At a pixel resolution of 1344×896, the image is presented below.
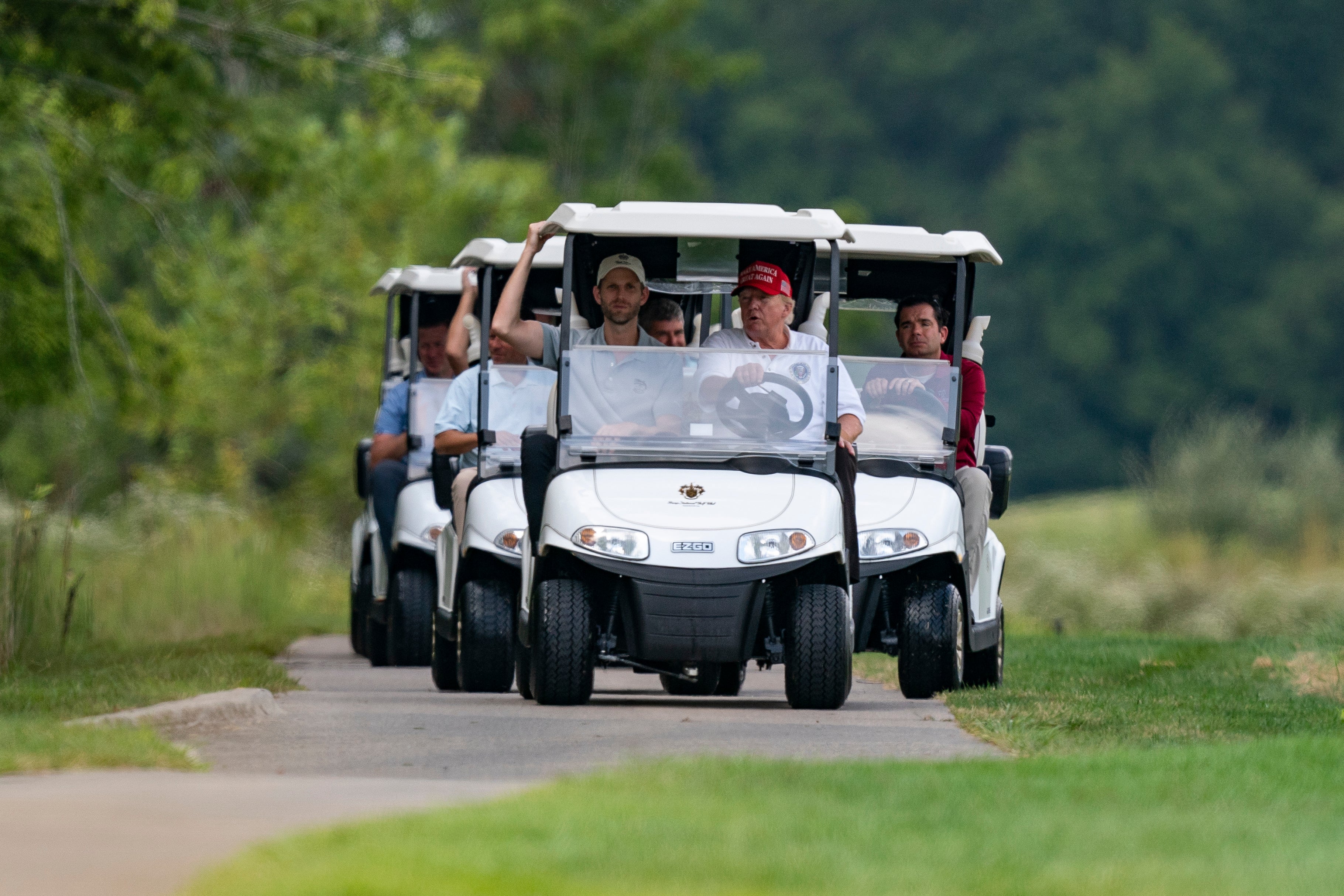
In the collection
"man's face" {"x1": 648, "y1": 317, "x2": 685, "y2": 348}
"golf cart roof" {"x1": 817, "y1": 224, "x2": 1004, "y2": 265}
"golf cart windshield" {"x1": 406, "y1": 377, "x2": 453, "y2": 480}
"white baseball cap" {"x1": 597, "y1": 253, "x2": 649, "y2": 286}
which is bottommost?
"golf cart windshield" {"x1": 406, "y1": 377, "x2": 453, "y2": 480}

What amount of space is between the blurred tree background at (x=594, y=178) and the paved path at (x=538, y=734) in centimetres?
380

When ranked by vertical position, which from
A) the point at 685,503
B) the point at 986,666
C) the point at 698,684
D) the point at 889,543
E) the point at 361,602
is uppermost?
the point at 685,503

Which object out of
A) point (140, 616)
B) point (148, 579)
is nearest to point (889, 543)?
point (140, 616)

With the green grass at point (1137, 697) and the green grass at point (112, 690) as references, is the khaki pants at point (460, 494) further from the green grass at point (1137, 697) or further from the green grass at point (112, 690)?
the green grass at point (1137, 697)

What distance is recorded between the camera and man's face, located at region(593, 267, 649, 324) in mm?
10430

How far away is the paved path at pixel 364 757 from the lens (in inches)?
227

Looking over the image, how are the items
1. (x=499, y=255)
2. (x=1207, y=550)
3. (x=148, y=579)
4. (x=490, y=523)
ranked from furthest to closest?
(x=1207, y=550), (x=148, y=579), (x=499, y=255), (x=490, y=523)

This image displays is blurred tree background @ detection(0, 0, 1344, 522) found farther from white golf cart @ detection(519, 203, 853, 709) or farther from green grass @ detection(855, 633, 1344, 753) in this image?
green grass @ detection(855, 633, 1344, 753)

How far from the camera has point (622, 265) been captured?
34.6 ft

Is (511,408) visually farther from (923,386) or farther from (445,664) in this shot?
(923,386)

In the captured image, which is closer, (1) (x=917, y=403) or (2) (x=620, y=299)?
(2) (x=620, y=299)

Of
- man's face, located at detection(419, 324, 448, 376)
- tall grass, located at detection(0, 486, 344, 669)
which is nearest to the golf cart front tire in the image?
tall grass, located at detection(0, 486, 344, 669)

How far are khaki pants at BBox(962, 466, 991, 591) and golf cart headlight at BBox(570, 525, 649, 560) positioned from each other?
204cm

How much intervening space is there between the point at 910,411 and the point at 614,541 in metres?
2.45
